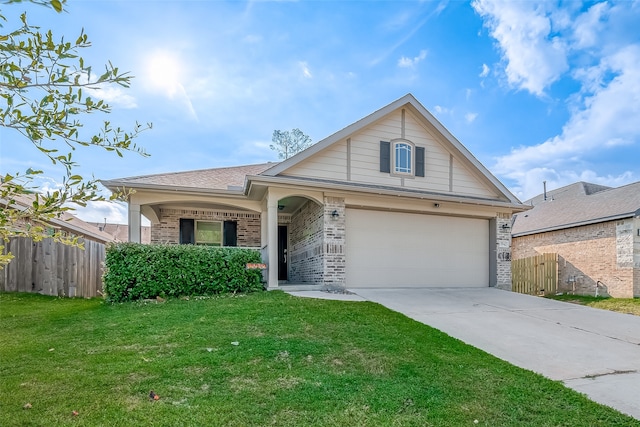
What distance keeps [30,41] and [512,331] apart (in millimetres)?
7280

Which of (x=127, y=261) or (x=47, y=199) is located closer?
(x=47, y=199)

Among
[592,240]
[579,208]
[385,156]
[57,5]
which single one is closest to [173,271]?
[385,156]

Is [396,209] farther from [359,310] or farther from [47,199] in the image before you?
[47,199]

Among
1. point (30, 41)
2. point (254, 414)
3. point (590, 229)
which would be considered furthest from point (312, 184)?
point (590, 229)

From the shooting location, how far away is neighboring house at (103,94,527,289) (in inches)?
403

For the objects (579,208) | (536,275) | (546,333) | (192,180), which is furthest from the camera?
(579,208)

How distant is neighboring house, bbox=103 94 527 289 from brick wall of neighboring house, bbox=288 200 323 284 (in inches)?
1.4

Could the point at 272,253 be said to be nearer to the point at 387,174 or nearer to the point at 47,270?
the point at 387,174

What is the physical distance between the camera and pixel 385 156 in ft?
37.1

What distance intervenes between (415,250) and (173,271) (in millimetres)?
6764

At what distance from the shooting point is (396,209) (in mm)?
11109

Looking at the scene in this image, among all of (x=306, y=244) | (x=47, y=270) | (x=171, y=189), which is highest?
(x=171, y=189)

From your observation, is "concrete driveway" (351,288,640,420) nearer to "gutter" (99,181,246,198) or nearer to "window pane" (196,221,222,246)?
"gutter" (99,181,246,198)

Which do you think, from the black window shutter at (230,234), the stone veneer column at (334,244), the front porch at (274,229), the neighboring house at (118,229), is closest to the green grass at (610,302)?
the stone veneer column at (334,244)
